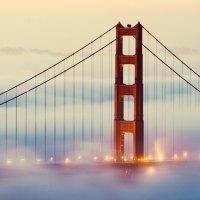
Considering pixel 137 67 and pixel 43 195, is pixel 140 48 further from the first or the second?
pixel 43 195

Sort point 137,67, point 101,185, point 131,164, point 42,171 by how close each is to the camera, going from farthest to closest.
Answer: point 101,185 < point 137,67 < point 131,164 < point 42,171

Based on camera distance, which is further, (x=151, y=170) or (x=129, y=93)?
(x=129, y=93)

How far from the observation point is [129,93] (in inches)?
3063

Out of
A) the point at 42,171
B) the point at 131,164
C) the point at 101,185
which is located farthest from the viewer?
the point at 101,185

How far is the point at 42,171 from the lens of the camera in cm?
6875

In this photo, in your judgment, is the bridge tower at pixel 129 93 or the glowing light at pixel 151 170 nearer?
the glowing light at pixel 151 170

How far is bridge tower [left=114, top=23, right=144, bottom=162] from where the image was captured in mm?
76375

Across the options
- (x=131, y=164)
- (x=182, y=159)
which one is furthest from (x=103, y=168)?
(x=182, y=159)

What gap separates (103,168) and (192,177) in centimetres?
1843

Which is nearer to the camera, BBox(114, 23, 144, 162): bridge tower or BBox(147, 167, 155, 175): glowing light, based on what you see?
BBox(147, 167, 155, 175): glowing light

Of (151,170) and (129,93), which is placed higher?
(129,93)

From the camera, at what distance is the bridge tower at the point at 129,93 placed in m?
76.4

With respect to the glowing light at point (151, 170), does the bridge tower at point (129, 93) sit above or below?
above

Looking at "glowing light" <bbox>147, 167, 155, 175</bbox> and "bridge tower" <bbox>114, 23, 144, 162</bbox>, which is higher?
"bridge tower" <bbox>114, 23, 144, 162</bbox>
